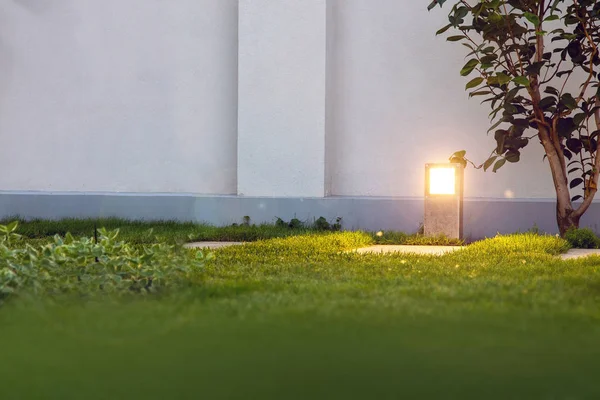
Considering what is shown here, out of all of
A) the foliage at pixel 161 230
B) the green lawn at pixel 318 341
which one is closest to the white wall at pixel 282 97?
the foliage at pixel 161 230

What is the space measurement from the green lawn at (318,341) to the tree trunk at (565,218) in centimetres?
225

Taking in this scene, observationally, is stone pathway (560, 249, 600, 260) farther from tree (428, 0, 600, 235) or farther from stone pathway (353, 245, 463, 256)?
stone pathway (353, 245, 463, 256)

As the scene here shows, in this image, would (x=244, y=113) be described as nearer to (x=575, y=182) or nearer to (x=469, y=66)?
(x=469, y=66)

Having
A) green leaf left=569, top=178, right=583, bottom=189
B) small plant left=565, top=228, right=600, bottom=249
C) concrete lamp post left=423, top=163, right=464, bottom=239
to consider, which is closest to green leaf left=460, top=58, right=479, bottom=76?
concrete lamp post left=423, top=163, right=464, bottom=239

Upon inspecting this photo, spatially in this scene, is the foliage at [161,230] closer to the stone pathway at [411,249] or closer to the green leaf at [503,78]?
the stone pathway at [411,249]

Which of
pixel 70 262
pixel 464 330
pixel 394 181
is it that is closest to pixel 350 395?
pixel 464 330

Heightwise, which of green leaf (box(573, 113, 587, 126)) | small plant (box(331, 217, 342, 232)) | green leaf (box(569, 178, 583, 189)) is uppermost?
green leaf (box(573, 113, 587, 126))

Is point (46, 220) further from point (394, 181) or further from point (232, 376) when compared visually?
point (232, 376)

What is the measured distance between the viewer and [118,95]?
7613mm

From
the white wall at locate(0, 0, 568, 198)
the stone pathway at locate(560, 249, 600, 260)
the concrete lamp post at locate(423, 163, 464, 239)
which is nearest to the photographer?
the stone pathway at locate(560, 249, 600, 260)

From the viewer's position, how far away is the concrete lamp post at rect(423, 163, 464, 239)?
6.18 meters

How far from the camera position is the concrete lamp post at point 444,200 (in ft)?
20.3

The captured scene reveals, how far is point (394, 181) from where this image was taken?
6973mm

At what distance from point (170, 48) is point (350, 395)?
5.95 meters
